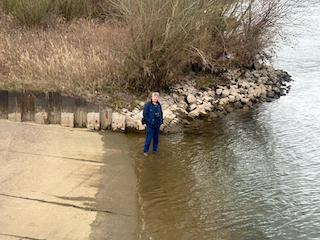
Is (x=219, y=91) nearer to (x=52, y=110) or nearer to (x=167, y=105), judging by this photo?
(x=167, y=105)

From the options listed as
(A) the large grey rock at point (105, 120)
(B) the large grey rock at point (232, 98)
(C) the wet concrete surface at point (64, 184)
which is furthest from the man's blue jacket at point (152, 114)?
(B) the large grey rock at point (232, 98)

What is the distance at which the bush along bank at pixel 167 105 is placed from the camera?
15938mm

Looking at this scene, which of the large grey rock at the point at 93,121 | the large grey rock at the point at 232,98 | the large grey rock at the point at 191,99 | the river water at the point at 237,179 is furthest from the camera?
the large grey rock at the point at 232,98

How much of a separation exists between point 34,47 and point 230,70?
8606mm

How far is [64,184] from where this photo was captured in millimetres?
11352

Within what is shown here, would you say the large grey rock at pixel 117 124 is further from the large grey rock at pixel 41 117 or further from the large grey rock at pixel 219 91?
the large grey rock at pixel 219 91

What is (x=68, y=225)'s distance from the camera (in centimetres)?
951

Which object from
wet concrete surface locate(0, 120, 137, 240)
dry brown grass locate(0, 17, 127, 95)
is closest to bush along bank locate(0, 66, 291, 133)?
wet concrete surface locate(0, 120, 137, 240)

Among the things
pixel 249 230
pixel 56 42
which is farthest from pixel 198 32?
pixel 249 230

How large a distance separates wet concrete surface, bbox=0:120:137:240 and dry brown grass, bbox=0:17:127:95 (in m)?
2.05

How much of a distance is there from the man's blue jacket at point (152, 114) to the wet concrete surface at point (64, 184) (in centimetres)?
110

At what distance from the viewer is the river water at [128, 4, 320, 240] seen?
33.6 feet

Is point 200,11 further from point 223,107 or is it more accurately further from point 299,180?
point 299,180

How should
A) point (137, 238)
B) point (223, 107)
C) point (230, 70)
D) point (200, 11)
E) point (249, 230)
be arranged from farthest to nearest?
point (230, 70) < point (223, 107) < point (200, 11) < point (249, 230) < point (137, 238)
